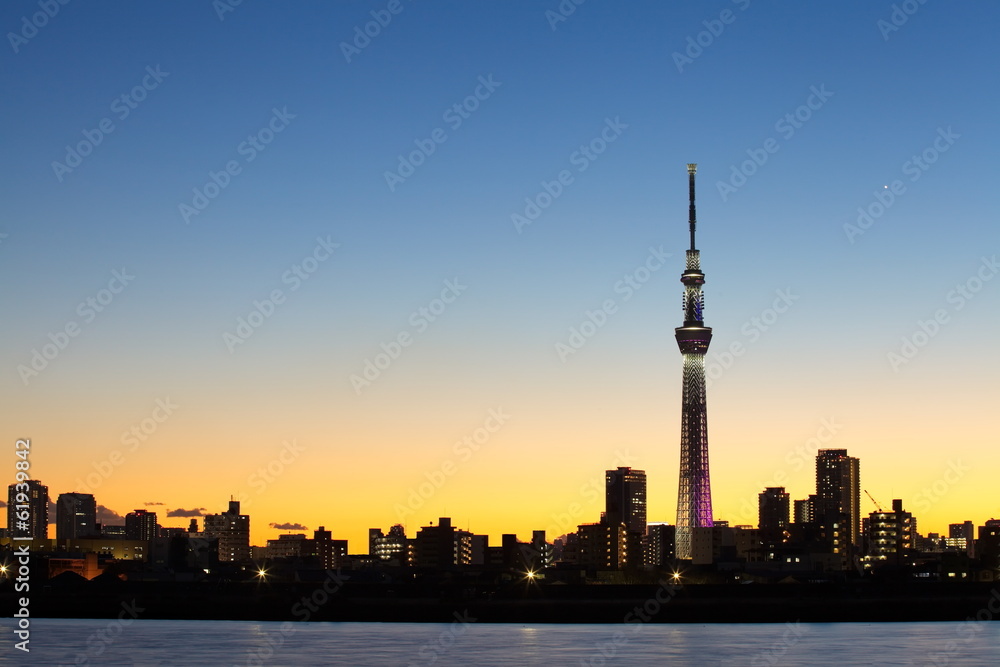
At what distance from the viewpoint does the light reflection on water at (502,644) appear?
86188 millimetres

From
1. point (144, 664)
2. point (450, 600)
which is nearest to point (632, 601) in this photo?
point (450, 600)

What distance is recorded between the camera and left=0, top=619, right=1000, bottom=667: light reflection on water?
3393 inches

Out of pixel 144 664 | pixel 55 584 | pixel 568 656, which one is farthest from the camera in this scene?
pixel 55 584

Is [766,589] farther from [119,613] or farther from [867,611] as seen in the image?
[119,613]

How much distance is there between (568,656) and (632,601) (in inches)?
2420

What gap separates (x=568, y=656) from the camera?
89750 millimetres

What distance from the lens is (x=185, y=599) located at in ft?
497

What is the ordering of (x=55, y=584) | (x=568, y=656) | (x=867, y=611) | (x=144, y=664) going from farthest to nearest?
(x=55, y=584) → (x=867, y=611) → (x=568, y=656) → (x=144, y=664)

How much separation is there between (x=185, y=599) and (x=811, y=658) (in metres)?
82.2

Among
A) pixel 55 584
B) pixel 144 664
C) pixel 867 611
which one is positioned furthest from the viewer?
pixel 55 584

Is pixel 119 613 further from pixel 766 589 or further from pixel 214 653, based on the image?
pixel 766 589

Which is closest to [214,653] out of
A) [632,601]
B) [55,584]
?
[632,601]

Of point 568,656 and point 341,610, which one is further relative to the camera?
point 341,610

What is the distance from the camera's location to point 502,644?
101 metres
